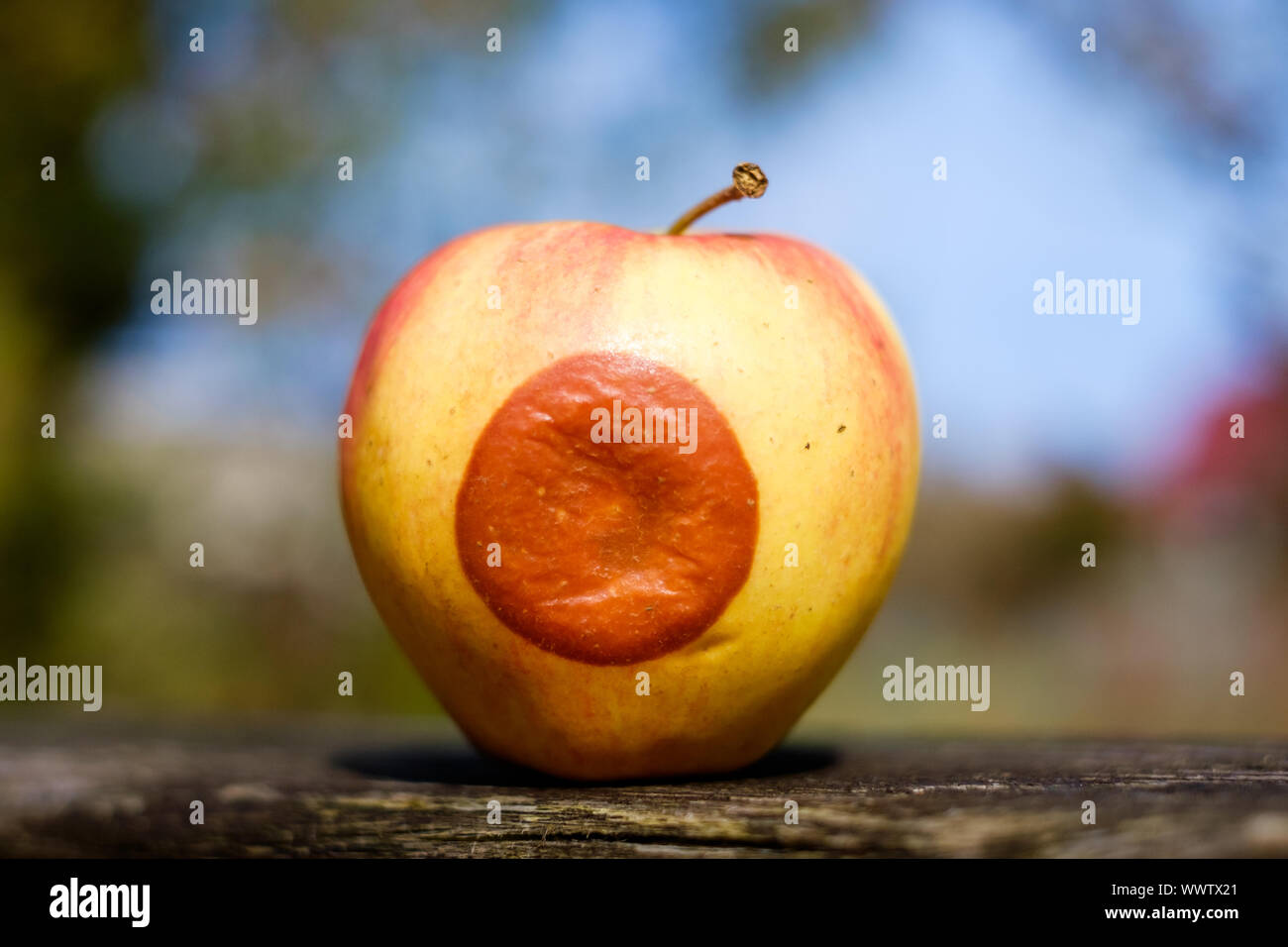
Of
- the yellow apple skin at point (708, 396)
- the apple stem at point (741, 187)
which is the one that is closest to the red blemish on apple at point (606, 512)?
the yellow apple skin at point (708, 396)

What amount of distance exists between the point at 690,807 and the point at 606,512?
0.39 m

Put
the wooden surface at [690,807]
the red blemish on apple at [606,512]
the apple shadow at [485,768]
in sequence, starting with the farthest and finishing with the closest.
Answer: the apple shadow at [485,768], the red blemish on apple at [606,512], the wooden surface at [690,807]

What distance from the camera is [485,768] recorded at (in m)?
1.96

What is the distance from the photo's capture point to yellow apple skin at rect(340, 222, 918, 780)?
159 centimetres

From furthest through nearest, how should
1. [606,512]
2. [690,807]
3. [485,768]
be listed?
[485,768] < [606,512] < [690,807]

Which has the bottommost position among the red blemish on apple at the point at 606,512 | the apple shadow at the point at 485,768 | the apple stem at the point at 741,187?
the apple shadow at the point at 485,768

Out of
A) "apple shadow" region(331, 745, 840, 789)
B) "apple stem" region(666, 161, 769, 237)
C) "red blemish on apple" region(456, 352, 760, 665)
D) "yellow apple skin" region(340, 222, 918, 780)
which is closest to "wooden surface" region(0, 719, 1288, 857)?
"apple shadow" region(331, 745, 840, 789)

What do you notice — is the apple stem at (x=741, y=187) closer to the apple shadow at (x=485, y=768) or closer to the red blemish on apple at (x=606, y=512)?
the red blemish on apple at (x=606, y=512)

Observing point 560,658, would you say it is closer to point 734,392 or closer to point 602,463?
point 602,463

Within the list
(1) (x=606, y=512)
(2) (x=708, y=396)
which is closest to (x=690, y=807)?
(1) (x=606, y=512)

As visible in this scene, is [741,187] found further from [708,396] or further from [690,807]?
[690,807]

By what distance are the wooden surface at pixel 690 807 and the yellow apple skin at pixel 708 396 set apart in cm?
11

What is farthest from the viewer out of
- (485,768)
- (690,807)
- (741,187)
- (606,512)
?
(485,768)

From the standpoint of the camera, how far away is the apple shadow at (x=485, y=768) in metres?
1.77
